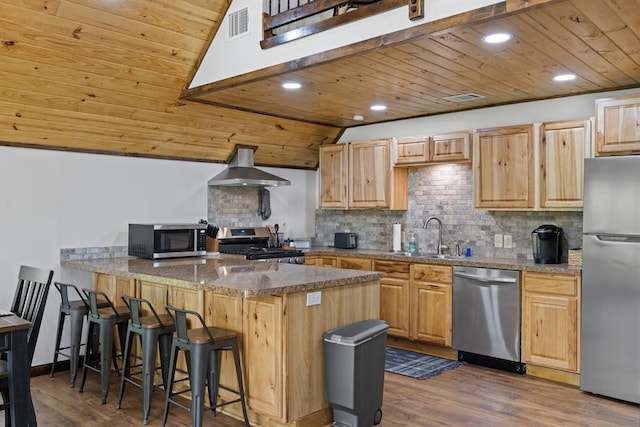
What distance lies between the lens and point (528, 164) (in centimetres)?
471

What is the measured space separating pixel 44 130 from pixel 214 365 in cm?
242

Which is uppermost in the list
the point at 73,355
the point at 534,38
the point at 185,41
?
the point at 185,41

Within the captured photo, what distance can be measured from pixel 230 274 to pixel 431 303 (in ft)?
7.13

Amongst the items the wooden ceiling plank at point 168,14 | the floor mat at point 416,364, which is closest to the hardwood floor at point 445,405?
the floor mat at point 416,364

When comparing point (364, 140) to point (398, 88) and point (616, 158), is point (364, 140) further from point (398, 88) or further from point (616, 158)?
point (616, 158)

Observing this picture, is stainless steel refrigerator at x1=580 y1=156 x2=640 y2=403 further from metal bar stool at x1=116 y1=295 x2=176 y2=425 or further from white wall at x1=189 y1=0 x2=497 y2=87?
metal bar stool at x1=116 y1=295 x2=176 y2=425

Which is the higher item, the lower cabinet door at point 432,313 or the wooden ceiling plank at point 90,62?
the wooden ceiling plank at point 90,62

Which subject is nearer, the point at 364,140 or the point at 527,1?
the point at 527,1

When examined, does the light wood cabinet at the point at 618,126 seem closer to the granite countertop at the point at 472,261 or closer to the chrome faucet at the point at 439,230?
the granite countertop at the point at 472,261

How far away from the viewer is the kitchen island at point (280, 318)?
10.6 feet

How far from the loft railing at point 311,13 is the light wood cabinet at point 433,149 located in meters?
1.74

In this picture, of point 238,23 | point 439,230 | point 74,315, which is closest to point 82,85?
point 238,23

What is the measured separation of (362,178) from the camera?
6.04 m

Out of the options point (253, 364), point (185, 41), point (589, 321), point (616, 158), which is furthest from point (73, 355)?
point (616, 158)
